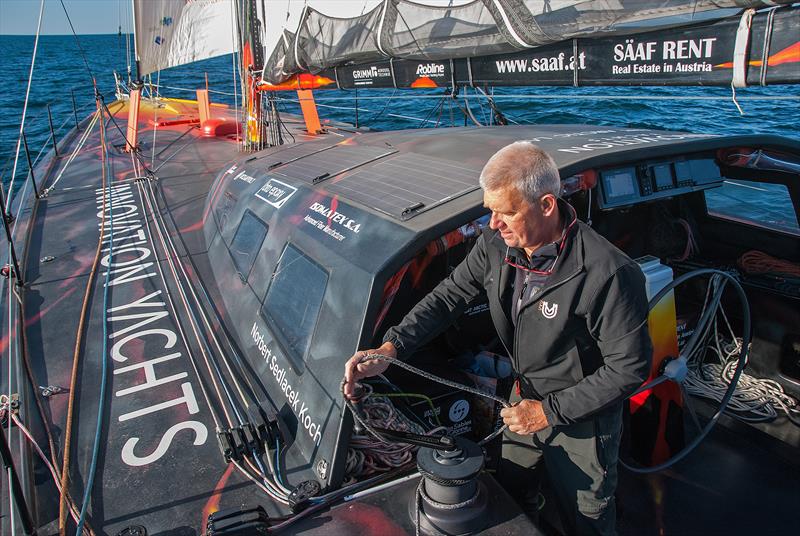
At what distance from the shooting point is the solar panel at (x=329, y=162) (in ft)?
15.4

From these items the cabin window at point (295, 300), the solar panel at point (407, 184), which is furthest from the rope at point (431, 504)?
the solar panel at point (407, 184)

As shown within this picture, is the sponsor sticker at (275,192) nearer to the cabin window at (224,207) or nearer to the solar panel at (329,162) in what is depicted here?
the solar panel at (329,162)

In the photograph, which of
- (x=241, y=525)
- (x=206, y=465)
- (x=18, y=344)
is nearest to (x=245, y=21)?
(x=18, y=344)

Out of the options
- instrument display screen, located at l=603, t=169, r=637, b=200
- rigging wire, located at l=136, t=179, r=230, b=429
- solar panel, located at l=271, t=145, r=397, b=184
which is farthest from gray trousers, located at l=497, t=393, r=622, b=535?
solar panel, located at l=271, t=145, r=397, b=184

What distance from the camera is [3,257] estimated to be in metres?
6.63

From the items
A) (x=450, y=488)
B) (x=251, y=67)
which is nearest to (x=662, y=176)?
(x=450, y=488)

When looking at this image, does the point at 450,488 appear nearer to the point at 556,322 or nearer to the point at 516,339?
the point at 516,339

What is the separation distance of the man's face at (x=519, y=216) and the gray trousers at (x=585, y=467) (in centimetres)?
84

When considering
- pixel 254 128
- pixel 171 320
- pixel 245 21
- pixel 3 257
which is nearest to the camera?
pixel 171 320

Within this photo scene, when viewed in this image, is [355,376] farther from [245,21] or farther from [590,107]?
[590,107]

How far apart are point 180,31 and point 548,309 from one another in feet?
30.0

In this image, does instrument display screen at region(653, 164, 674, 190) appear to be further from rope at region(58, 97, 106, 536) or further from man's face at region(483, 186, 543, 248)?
rope at region(58, 97, 106, 536)

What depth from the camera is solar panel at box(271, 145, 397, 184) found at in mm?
4680

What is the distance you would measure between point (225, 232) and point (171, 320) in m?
1.10
